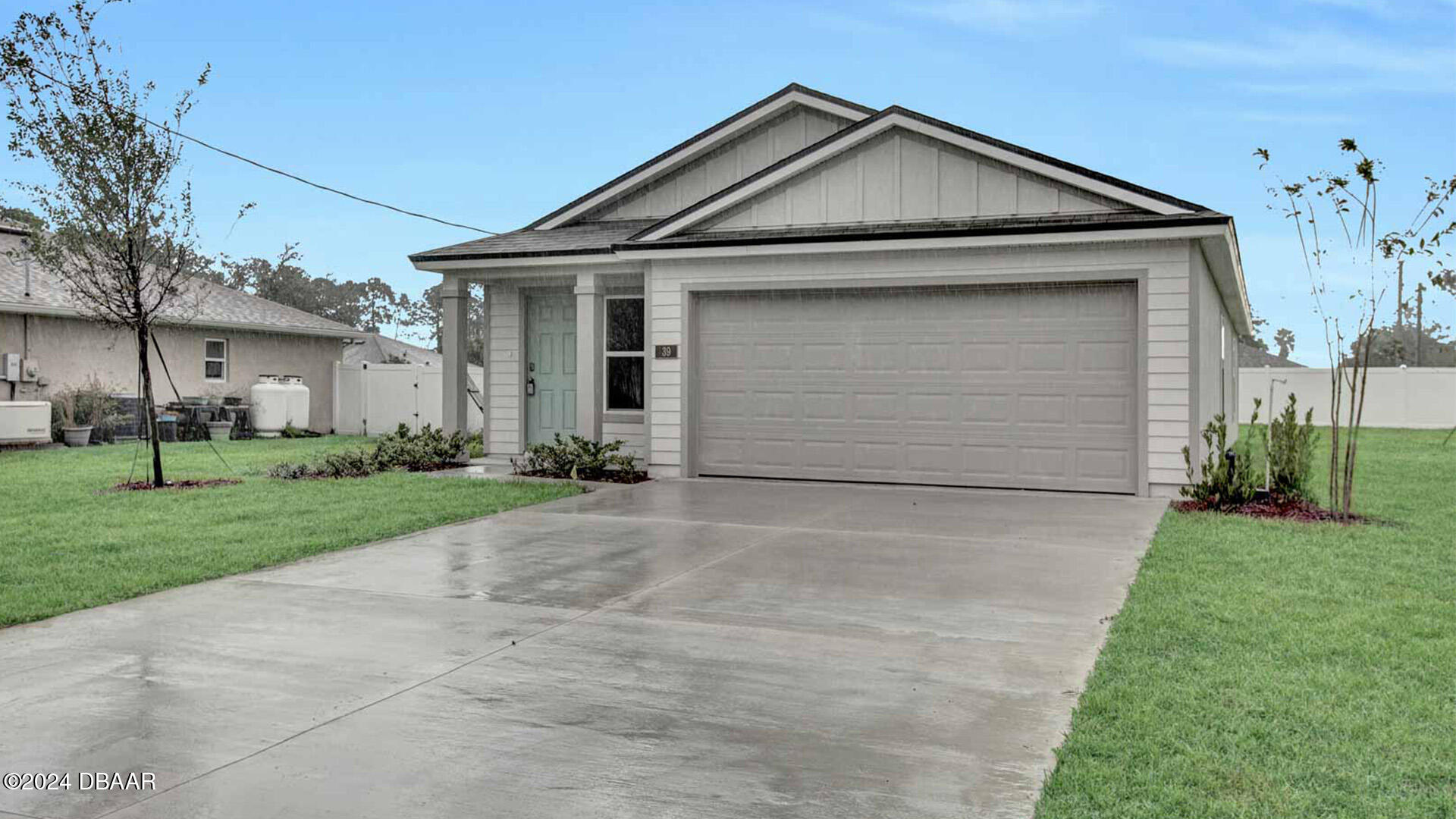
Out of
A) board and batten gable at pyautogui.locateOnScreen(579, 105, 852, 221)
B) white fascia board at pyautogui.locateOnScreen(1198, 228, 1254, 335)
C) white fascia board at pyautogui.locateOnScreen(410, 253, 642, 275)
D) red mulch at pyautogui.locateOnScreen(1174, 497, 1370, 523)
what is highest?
board and batten gable at pyautogui.locateOnScreen(579, 105, 852, 221)

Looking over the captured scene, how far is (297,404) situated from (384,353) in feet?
31.3

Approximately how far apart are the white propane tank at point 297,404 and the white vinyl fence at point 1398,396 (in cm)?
2416

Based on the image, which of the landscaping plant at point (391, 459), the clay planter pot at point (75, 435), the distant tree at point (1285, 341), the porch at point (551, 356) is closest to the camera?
the landscaping plant at point (391, 459)

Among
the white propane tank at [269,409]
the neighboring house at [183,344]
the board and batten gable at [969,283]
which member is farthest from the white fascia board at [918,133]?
the white propane tank at [269,409]

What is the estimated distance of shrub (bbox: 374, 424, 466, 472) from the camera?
14.6 meters

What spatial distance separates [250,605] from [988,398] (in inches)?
326

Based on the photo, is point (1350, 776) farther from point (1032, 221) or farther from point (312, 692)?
point (1032, 221)

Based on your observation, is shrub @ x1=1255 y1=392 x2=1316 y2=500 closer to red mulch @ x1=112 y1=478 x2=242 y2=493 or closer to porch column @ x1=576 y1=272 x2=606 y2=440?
porch column @ x1=576 y1=272 x2=606 y2=440

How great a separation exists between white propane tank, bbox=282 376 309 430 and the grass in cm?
782

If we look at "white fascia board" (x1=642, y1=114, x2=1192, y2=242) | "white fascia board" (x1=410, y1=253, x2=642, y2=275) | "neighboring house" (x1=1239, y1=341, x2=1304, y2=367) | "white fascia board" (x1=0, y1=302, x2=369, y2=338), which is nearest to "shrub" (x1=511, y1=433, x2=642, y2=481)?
"white fascia board" (x1=410, y1=253, x2=642, y2=275)

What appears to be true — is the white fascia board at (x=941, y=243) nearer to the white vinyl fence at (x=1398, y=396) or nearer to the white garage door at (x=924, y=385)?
the white garage door at (x=924, y=385)

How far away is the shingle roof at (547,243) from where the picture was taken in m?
14.4

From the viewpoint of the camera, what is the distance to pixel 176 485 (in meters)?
12.5

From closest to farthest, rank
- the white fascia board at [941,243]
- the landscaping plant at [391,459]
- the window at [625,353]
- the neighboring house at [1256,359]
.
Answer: the white fascia board at [941,243] → the landscaping plant at [391,459] → the window at [625,353] → the neighboring house at [1256,359]
